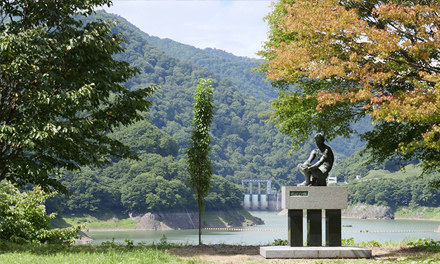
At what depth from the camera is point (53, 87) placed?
1130 centimetres

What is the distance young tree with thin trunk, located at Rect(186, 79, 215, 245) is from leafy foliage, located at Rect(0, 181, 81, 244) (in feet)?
14.8

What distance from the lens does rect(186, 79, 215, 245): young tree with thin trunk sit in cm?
1514

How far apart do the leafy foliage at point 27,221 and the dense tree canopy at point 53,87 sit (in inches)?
63.1

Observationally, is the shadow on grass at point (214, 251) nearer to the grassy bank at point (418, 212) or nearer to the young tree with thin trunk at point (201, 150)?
the young tree with thin trunk at point (201, 150)

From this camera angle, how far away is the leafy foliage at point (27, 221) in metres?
12.5

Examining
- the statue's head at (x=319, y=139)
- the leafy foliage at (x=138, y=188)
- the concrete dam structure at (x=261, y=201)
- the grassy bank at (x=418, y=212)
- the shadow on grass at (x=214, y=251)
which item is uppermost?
the statue's head at (x=319, y=139)

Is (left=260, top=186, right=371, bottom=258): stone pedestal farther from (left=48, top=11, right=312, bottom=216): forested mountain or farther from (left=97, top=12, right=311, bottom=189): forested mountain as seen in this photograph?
(left=97, top=12, right=311, bottom=189): forested mountain

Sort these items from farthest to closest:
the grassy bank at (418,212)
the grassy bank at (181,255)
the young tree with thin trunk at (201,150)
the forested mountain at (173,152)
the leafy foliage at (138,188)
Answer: the grassy bank at (418,212)
the forested mountain at (173,152)
the leafy foliage at (138,188)
the young tree with thin trunk at (201,150)
the grassy bank at (181,255)

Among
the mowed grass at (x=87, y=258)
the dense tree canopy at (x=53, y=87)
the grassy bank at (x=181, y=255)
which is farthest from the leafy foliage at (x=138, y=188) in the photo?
the mowed grass at (x=87, y=258)

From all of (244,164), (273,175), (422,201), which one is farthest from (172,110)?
(422,201)

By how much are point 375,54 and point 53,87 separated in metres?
8.71

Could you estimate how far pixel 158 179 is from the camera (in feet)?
266

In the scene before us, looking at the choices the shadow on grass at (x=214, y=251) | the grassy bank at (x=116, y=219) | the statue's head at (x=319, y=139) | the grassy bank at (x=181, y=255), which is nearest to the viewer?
the grassy bank at (x=181, y=255)

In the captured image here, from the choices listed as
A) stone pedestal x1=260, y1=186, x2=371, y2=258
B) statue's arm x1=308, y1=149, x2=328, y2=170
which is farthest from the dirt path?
statue's arm x1=308, y1=149, x2=328, y2=170
